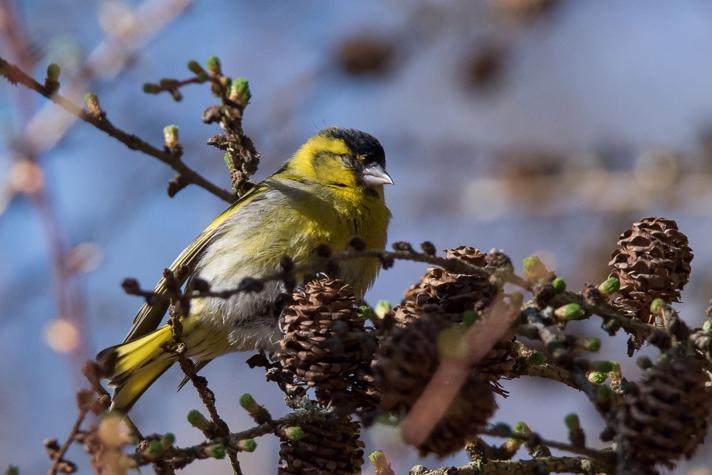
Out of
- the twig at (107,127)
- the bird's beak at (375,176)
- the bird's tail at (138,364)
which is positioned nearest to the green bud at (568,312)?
the twig at (107,127)

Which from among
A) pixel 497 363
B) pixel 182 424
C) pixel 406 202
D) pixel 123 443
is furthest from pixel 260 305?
pixel 182 424

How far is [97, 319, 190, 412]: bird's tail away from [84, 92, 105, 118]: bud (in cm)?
107

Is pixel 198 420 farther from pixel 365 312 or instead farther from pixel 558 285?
pixel 558 285

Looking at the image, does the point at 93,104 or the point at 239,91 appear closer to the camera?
the point at 93,104

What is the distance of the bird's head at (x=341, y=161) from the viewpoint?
4020 millimetres

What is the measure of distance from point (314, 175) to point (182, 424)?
3233mm

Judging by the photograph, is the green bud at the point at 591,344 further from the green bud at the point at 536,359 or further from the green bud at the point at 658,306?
the green bud at the point at 536,359

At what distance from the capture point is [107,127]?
2.52 meters

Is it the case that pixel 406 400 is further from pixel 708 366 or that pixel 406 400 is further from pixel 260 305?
pixel 260 305

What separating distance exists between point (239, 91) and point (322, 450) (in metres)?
1.18

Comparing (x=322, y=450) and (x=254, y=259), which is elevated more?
(x=254, y=259)

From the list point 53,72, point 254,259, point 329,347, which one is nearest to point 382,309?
point 329,347

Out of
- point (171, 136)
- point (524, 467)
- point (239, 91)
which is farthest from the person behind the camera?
point (239, 91)

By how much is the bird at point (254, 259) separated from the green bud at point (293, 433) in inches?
45.1
